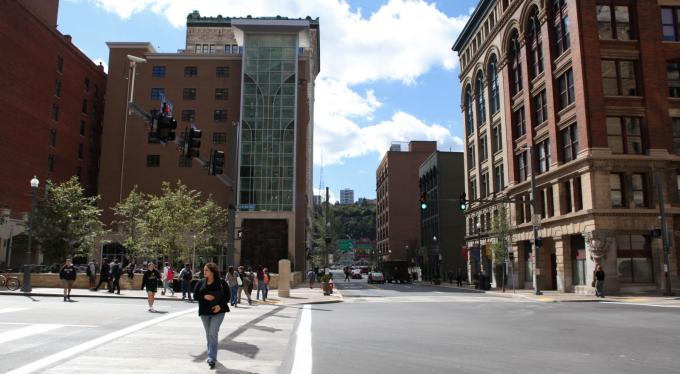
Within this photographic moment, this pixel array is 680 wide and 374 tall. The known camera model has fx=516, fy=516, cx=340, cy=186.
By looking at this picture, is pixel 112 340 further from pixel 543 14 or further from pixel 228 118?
pixel 228 118

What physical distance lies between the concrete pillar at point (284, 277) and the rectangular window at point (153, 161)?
128ft

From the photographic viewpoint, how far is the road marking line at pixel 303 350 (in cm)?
857

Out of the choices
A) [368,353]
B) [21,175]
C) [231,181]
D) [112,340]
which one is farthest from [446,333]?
[21,175]

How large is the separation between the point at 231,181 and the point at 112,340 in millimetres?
11148

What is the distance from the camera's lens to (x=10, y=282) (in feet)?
90.1

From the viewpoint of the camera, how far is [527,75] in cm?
4350

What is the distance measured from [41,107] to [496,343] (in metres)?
59.0

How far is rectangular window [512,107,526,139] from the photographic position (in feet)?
150

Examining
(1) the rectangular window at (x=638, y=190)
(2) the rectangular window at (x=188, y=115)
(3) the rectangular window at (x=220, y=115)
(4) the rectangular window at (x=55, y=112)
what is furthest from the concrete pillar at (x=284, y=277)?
(4) the rectangular window at (x=55, y=112)

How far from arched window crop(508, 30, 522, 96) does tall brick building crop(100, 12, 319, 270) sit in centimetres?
2658

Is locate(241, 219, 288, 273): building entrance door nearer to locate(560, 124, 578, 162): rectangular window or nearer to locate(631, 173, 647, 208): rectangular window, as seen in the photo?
locate(560, 124, 578, 162): rectangular window

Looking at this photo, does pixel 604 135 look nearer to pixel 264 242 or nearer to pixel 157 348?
pixel 157 348

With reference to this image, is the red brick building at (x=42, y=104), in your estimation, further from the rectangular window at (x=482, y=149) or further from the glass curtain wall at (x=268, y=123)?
the rectangular window at (x=482, y=149)

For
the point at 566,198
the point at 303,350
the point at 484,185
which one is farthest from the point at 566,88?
the point at 303,350
